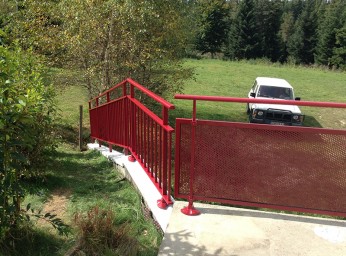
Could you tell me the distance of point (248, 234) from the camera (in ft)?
11.9

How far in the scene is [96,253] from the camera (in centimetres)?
329

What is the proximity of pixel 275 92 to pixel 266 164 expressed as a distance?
1043 centimetres

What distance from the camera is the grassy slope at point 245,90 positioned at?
16.7 metres

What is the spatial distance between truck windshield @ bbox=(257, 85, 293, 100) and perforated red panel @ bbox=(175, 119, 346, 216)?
10147 mm

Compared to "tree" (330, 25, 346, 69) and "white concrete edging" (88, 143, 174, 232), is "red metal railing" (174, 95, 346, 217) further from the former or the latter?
"tree" (330, 25, 346, 69)

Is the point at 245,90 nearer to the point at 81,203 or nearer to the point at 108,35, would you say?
the point at 108,35

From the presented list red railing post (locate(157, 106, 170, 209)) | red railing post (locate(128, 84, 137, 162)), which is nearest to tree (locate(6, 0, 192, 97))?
red railing post (locate(128, 84, 137, 162))

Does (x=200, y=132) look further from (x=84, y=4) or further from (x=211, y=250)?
(x=84, y=4)

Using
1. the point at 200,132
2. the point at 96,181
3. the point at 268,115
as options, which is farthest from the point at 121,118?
the point at 268,115

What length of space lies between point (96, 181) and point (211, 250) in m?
2.93

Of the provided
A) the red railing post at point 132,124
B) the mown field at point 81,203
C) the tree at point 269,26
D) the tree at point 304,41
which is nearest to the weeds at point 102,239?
the mown field at point 81,203

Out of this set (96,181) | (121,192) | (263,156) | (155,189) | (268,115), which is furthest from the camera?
(268,115)

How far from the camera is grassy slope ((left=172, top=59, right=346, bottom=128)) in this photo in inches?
658

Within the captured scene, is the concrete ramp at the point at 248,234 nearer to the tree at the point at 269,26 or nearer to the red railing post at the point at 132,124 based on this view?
the red railing post at the point at 132,124
